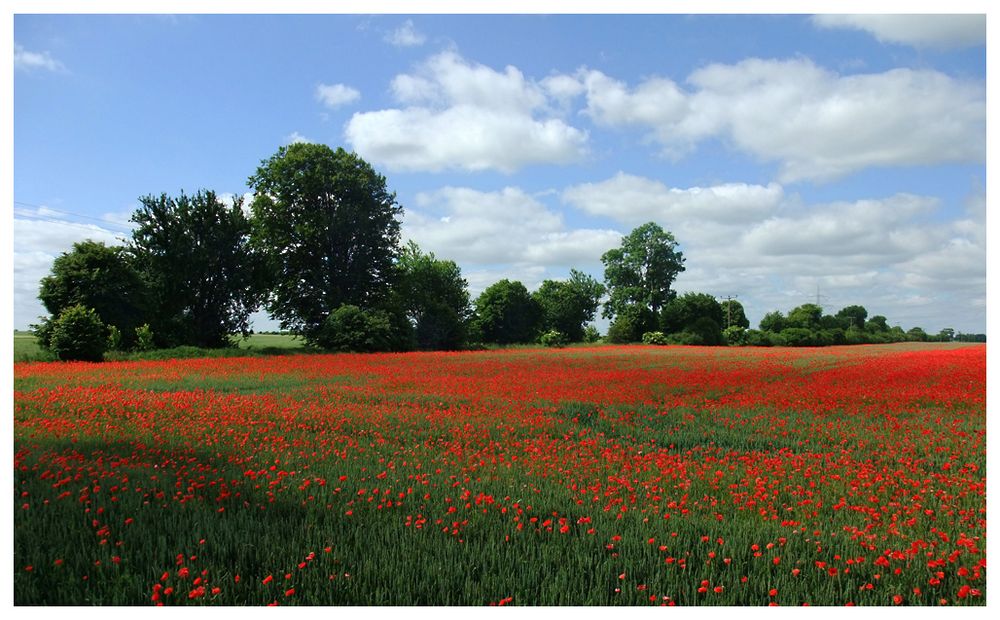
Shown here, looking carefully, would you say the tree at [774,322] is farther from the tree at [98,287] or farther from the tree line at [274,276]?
the tree at [98,287]

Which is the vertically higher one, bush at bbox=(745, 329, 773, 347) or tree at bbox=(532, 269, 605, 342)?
tree at bbox=(532, 269, 605, 342)

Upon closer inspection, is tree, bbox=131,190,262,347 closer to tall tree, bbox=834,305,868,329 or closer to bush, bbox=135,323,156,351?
bush, bbox=135,323,156,351

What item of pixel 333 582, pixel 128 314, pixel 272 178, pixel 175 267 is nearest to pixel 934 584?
pixel 333 582

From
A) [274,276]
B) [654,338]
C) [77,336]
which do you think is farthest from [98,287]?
[654,338]

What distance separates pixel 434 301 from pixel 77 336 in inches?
1111

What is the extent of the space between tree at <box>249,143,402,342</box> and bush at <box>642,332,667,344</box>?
1126 inches

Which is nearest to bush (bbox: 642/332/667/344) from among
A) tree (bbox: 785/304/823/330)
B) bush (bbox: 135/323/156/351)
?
tree (bbox: 785/304/823/330)

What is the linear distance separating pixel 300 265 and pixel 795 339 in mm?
54405

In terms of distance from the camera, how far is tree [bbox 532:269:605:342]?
2904 inches

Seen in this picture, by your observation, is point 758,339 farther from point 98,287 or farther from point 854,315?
point 98,287

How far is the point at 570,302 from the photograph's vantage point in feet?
246

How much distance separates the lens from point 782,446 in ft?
33.4

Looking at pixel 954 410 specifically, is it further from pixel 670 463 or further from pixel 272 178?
pixel 272 178

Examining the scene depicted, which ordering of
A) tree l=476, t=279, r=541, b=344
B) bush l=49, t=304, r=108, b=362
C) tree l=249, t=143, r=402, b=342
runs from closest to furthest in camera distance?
1. bush l=49, t=304, r=108, b=362
2. tree l=249, t=143, r=402, b=342
3. tree l=476, t=279, r=541, b=344
